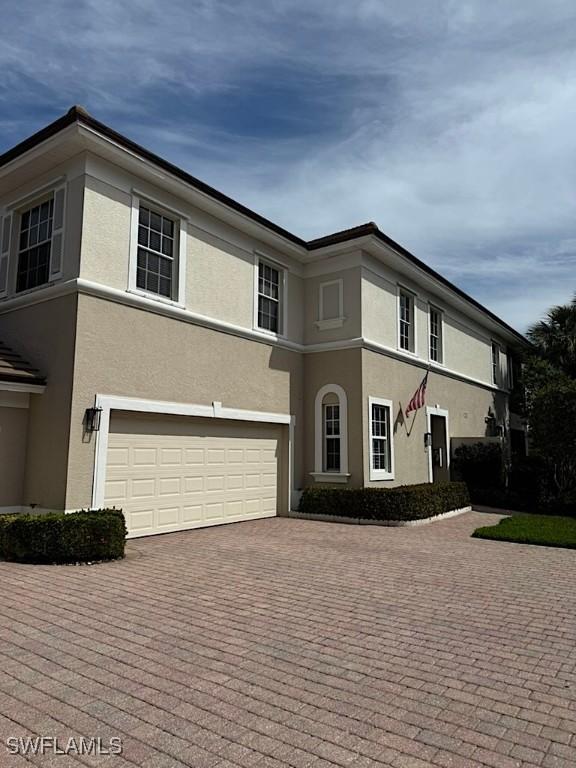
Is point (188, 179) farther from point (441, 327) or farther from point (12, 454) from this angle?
point (441, 327)

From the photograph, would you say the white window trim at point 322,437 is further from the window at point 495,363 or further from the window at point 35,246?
the window at point 495,363

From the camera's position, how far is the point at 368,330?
1519 cm

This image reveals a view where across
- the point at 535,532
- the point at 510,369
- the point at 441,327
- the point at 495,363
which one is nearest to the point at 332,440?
the point at 535,532

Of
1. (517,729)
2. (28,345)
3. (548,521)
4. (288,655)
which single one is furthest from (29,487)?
(548,521)

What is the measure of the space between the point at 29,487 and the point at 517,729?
890 cm

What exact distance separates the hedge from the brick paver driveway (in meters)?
0.30

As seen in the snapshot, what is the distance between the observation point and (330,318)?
1552cm

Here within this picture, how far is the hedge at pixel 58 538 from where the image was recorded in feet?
26.9

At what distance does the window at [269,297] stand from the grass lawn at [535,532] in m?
7.01

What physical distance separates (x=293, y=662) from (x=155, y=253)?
9.08 meters

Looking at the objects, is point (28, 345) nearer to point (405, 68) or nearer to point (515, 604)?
point (405, 68)

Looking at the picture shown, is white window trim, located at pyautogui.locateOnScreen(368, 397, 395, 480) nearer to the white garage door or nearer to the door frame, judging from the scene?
the white garage door

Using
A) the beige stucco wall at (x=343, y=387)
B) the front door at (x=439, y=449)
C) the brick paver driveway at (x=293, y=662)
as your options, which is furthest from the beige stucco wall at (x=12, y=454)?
the front door at (x=439, y=449)

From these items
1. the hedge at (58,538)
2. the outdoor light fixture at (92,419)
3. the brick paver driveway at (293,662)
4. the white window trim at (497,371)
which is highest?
the white window trim at (497,371)
